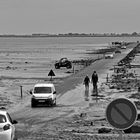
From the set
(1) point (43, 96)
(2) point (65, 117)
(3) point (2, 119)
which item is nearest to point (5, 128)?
(3) point (2, 119)

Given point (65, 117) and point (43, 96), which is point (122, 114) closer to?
point (65, 117)

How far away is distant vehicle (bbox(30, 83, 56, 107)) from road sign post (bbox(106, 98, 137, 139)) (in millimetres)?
21925

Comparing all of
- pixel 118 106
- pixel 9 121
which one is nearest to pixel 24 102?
pixel 9 121

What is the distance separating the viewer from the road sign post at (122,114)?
8.23 metres

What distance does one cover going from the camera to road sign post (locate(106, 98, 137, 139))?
27.0ft

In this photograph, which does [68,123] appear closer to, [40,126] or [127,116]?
[40,126]

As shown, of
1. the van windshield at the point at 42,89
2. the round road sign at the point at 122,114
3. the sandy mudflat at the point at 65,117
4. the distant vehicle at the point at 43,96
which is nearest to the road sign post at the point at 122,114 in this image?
the round road sign at the point at 122,114

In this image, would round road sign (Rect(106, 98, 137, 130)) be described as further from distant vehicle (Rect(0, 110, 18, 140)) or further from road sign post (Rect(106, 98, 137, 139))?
distant vehicle (Rect(0, 110, 18, 140))

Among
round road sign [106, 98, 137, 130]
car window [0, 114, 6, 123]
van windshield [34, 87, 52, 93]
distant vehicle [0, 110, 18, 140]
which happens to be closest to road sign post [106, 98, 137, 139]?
round road sign [106, 98, 137, 130]

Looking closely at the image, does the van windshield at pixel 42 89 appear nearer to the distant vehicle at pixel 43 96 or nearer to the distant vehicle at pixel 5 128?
the distant vehicle at pixel 43 96

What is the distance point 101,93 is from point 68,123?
52.1ft

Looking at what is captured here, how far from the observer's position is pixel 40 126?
70.5ft

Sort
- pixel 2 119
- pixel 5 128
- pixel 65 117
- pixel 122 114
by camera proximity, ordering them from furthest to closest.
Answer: pixel 65 117 < pixel 2 119 < pixel 5 128 < pixel 122 114

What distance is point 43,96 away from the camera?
1200 inches
